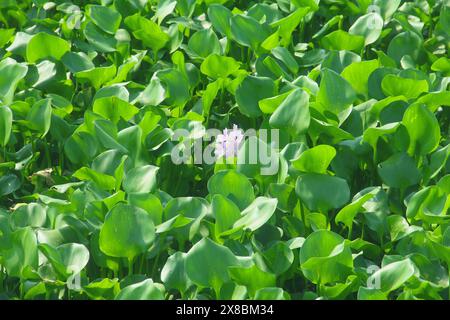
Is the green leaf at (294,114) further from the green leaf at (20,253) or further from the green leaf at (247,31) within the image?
the green leaf at (20,253)

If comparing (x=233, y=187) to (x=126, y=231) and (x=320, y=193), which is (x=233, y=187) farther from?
(x=126, y=231)

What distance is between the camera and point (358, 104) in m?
2.97

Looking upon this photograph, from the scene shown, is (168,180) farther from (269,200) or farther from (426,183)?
(426,183)

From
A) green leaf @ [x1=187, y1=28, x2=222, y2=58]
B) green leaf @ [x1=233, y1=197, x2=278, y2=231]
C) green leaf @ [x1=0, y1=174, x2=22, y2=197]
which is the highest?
green leaf @ [x1=233, y1=197, x2=278, y2=231]

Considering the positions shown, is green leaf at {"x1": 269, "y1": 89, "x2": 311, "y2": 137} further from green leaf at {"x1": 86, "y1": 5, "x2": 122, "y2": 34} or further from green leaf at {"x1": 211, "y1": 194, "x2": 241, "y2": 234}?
green leaf at {"x1": 86, "y1": 5, "x2": 122, "y2": 34}

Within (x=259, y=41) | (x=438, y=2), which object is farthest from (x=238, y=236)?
(x=438, y=2)

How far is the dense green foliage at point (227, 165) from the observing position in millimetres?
2250

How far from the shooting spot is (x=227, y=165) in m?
2.61

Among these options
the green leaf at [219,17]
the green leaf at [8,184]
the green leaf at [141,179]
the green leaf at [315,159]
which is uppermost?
the green leaf at [315,159]

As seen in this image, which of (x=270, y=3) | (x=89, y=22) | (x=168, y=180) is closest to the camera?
(x=168, y=180)

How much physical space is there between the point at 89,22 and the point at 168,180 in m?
0.97

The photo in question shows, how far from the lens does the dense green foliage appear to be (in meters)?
2.25

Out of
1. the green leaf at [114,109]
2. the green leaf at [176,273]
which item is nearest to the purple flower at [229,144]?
the green leaf at [114,109]

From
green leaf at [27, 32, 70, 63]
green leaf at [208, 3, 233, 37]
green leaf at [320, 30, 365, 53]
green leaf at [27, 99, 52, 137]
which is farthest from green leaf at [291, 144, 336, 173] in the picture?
green leaf at [27, 32, 70, 63]
